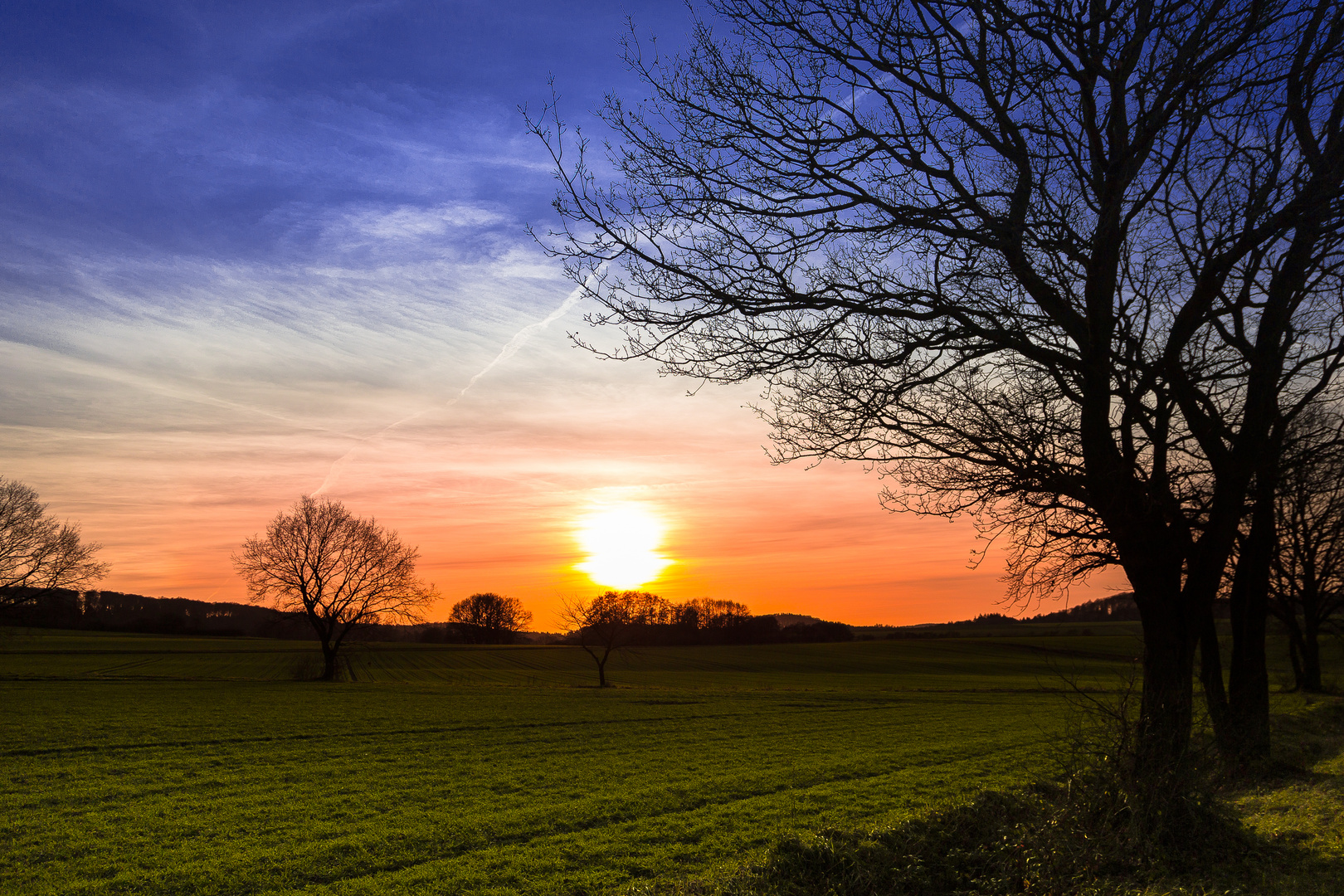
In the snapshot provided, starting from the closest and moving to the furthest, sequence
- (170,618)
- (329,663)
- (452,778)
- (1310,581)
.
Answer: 1. (452,778)
2. (1310,581)
3. (329,663)
4. (170,618)

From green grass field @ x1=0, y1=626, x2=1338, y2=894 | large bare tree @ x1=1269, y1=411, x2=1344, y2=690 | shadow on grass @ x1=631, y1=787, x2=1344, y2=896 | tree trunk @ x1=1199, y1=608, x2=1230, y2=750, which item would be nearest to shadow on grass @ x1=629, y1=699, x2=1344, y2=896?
shadow on grass @ x1=631, y1=787, x2=1344, y2=896

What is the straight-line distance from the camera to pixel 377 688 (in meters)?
38.8

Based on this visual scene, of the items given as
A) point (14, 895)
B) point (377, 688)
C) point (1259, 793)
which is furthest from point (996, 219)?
point (377, 688)

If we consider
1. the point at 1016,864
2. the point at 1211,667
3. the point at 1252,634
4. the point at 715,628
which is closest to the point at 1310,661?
the point at 1252,634

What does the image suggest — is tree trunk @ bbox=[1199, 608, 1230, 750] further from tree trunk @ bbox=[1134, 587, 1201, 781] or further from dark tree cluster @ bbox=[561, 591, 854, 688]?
dark tree cluster @ bbox=[561, 591, 854, 688]

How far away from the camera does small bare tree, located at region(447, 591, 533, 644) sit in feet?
344

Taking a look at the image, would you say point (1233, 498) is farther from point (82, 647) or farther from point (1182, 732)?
point (82, 647)

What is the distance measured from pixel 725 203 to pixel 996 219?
2.54 meters

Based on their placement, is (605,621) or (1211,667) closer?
(1211,667)

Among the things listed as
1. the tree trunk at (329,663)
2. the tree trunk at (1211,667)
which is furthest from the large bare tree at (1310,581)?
the tree trunk at (329,663)

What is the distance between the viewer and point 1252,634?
12.8 metres

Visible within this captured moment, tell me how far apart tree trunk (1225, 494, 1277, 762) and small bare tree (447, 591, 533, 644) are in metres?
97.5

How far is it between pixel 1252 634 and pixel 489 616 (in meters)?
102

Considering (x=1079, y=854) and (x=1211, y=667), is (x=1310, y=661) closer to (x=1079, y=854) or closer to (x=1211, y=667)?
(x=1211, y=667)
